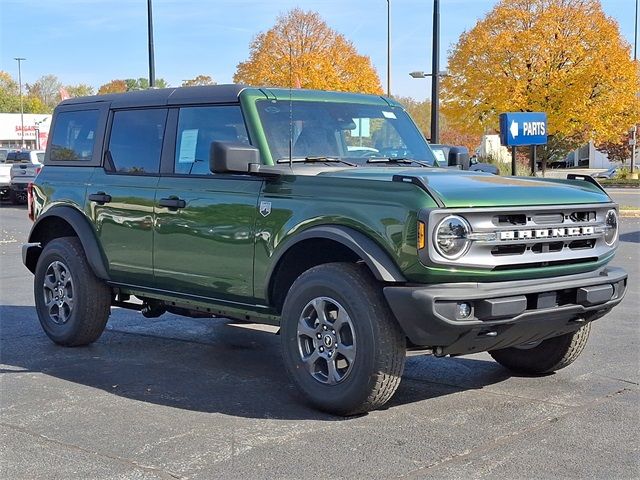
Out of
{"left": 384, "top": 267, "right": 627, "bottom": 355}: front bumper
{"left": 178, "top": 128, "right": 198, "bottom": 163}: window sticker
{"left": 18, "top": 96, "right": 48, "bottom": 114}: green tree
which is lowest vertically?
{"left": 384, "top": 267, "right": 627, "bottom": 355}: front bumper

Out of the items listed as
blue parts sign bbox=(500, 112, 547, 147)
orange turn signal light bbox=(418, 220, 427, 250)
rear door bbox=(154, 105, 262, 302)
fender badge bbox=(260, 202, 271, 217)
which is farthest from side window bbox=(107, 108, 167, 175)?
blue parts sign bbox=(500, 112, 547, 147)

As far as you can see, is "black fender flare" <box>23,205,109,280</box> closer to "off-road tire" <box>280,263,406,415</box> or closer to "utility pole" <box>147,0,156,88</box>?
"off-road tire" <box>280,263,406,415</box>

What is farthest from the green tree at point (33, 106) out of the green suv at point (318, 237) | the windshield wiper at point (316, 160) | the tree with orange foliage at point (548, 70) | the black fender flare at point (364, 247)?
the black fender flare at point (364, 247)

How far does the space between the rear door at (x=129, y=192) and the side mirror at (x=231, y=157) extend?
3.58 feet

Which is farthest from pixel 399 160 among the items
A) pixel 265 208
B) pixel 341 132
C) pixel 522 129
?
pixel 522 129

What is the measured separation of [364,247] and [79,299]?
9.88 ft

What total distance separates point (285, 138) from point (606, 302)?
92.5 inches

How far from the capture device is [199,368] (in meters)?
6.52

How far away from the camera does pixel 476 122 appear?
35.6m

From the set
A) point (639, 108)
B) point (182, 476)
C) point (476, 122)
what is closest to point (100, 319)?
point (182, 476)

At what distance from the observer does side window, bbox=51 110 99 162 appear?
7312 millimetres

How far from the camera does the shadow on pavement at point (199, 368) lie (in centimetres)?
561

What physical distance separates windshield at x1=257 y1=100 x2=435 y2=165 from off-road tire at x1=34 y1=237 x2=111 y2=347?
2111 millimetres

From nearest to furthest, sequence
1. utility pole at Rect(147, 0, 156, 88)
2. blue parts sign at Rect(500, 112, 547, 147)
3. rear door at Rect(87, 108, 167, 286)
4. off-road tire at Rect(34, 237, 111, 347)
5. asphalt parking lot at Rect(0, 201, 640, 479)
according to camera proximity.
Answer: asphalt parking lot at Rect(0, 201, 640, 479) < rear door at Rect(87, 108, 167, 286) < off-road tire at Rect(34, 237, 111, 347) < blue parts sign at Rect(500, 112, 547, 147) < utility pole at Rect(147, 0, 156, 88)
